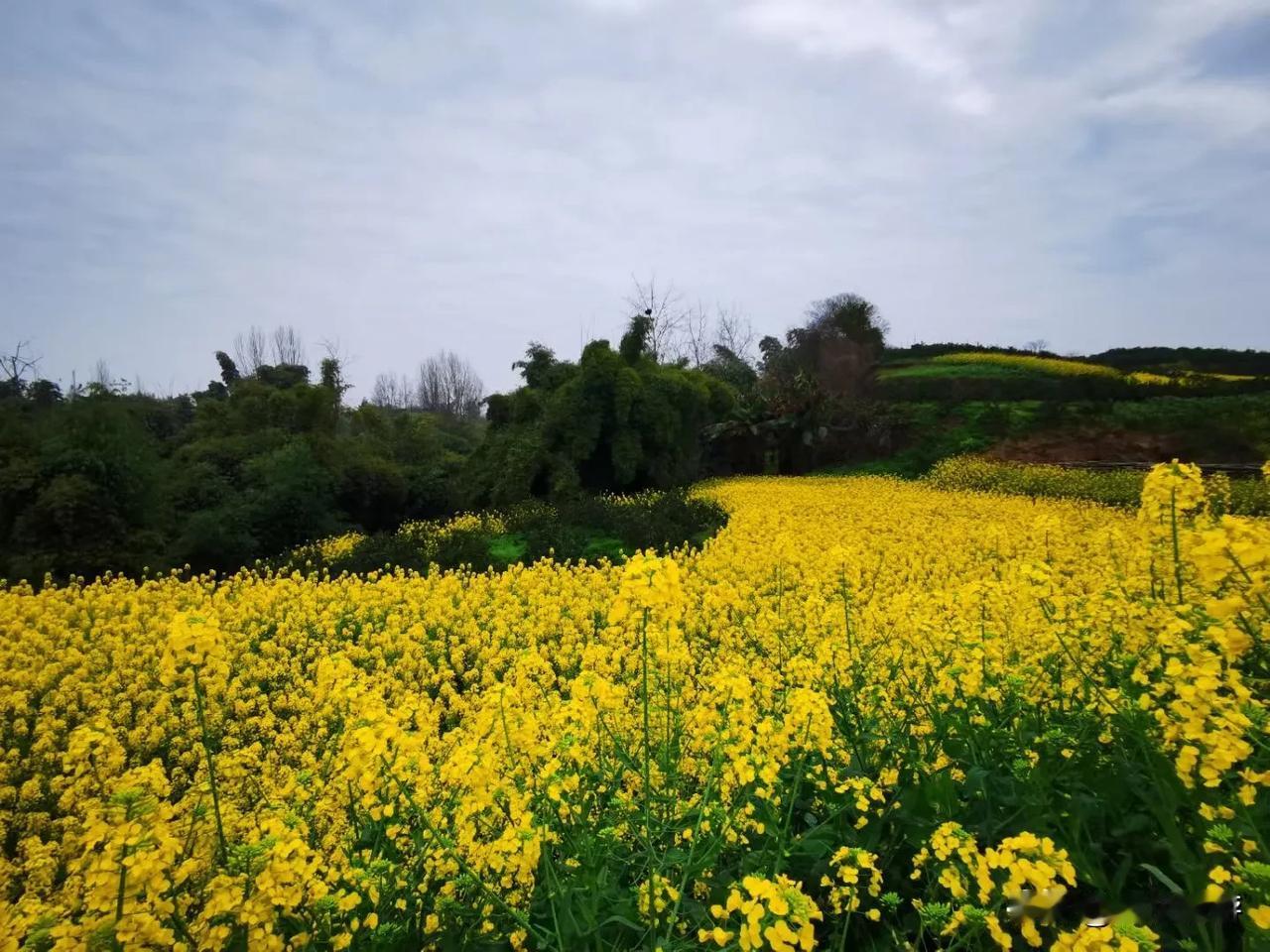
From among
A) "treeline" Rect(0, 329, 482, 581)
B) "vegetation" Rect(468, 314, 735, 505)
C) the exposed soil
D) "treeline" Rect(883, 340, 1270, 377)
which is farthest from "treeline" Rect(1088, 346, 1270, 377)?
"treeline" Rect(0, 329, 482, 581)

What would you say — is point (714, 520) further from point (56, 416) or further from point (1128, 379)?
point (1128, 379)

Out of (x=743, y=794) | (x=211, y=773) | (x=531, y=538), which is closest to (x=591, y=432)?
(x=531, y=538)

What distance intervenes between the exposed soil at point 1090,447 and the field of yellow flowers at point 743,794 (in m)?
15.6

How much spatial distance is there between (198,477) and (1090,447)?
68.4 ft

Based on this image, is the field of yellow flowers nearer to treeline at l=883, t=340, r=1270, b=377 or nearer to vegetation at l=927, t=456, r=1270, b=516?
vegetation at l=927, t=456, r=1270, b=516

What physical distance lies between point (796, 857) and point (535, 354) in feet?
55.1

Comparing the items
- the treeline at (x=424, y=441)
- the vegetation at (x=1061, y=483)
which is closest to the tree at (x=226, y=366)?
the treeline at (x=424, y=441)

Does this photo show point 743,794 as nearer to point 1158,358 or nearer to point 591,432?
point 591,432

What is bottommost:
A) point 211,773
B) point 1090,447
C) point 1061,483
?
point 1061,483

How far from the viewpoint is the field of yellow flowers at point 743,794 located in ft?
5.37

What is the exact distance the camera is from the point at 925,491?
14719 millimetres

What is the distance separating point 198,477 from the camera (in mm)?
13039

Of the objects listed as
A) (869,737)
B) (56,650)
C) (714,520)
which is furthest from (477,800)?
(714,520)

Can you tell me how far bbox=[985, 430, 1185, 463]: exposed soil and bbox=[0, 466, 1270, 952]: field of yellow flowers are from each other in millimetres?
15649
